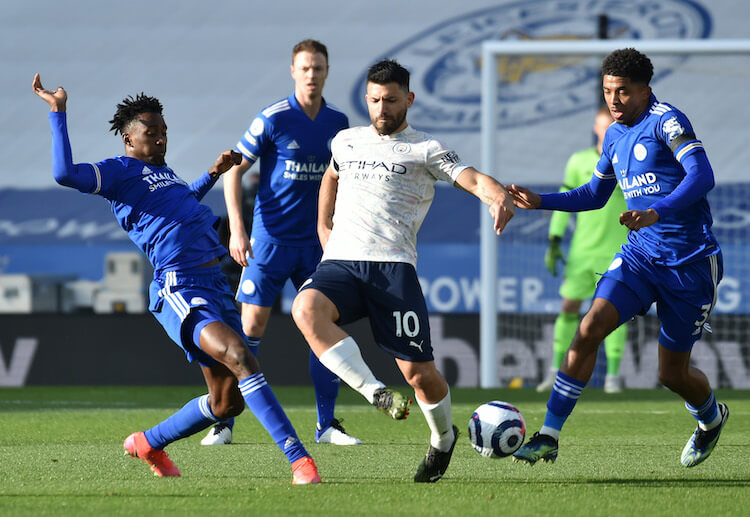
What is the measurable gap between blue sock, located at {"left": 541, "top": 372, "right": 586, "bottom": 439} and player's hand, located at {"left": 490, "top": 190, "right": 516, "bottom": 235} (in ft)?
→ 3.28

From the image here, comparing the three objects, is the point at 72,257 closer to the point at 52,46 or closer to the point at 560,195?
the point at 52,46

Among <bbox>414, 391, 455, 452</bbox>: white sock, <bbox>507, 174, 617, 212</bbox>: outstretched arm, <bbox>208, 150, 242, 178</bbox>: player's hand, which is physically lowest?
<bbox>414, 391, 455, 452</bbox>: white sock

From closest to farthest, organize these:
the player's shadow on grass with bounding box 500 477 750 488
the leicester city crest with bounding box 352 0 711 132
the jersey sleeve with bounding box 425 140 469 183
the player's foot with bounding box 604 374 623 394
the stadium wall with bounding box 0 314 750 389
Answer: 1. the player's shadow on grass with bounding box 500 477 750 488
2. the jersey sleeve with bounding box 425 140 469 183
3. the player's foot with bounding box 604 374 623 394
4. the stadium wall with bounding box 0 314 750 389
5. the leicester city crest with bounding box 352 0 711 132

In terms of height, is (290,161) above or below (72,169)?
below

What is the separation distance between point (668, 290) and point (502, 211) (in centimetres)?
114

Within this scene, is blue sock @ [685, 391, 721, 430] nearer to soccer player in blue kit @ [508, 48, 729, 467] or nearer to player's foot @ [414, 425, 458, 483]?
soccer player in blue kit @ [508, 48, 729, 467]

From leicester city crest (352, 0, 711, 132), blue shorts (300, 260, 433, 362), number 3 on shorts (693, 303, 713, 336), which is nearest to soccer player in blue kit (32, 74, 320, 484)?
blue shorts (300, 260, 433, 362)

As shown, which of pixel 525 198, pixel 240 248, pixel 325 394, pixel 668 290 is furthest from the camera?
pixel 325 394

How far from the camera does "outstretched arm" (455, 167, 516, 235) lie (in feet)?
14.6

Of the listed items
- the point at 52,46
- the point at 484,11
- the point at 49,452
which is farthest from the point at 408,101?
the point at 52,46

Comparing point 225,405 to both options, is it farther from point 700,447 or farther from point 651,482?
point 700,447

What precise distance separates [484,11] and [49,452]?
15.4 m

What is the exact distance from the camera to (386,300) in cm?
466

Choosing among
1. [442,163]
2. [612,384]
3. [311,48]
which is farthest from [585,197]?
[612,384]
